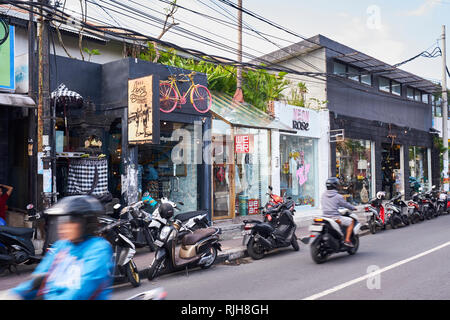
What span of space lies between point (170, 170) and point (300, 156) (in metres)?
6.55

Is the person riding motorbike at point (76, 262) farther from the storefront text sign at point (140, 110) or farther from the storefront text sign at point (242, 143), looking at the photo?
the storefront text sign at point (242, 143)

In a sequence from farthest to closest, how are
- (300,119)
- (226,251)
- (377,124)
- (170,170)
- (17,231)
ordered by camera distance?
(377,124) < (300,119) < (170,170) < (226,251) < (17,231)

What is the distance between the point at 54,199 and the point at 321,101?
491 inches

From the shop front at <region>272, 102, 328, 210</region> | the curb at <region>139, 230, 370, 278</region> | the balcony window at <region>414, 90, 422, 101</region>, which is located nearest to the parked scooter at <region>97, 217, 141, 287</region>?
the curb at <region>139, 230, 370, 278</region>

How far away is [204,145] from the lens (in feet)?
38.5

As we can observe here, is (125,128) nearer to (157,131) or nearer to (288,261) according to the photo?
(157,131)

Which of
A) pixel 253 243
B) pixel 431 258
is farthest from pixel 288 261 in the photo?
pixel 431 258

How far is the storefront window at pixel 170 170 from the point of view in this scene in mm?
11477

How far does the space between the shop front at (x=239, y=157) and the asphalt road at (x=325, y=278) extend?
13.7ft

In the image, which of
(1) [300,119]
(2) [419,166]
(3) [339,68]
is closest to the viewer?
(1) [300,119]

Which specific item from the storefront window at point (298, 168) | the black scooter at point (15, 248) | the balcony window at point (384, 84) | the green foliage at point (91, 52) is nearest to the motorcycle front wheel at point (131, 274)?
the black scooter at point (15, 248)

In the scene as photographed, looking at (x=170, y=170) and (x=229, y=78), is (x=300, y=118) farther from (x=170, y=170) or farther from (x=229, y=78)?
(x=170, y=170)

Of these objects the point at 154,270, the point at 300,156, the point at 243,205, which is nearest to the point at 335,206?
the point at 154,270

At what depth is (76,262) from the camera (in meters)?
2.63
